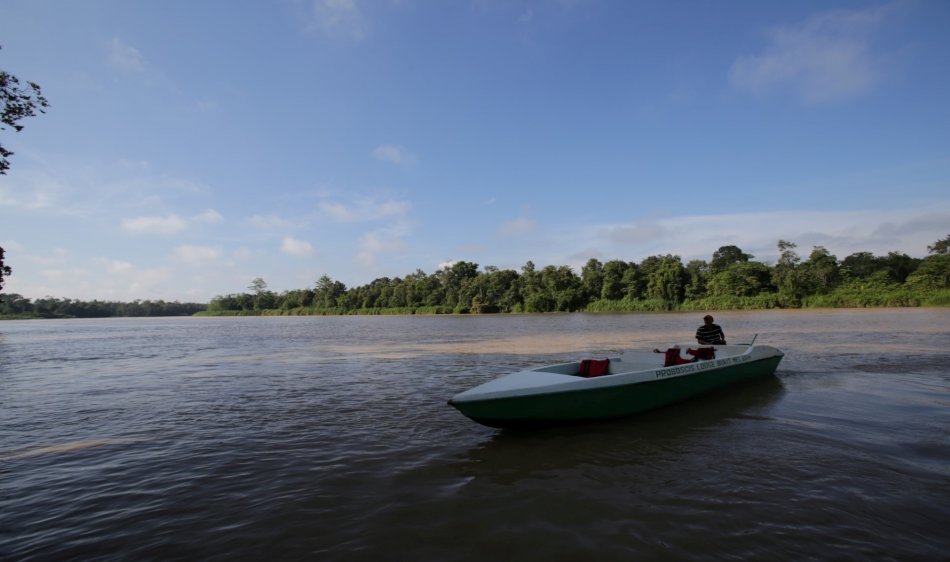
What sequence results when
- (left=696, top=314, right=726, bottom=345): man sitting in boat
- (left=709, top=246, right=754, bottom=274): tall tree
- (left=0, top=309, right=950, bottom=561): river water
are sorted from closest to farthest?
(left=0, top=309, right=950, bottom=561): river water → (left=696, top=314, right=726, bottom=345): man sitting in boat → (left=709, top=246, right=754, bottom=274): tall tree

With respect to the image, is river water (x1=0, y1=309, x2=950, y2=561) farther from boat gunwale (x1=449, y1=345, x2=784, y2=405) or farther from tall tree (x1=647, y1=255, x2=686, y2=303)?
tall tree (x1=647, y1=255, x2=686, y2=303)

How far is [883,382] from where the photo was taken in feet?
38.6

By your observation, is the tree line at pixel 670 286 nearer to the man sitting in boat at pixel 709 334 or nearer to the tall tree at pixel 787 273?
the tall tree at pixel 787 273

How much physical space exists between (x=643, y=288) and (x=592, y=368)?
3380 inches

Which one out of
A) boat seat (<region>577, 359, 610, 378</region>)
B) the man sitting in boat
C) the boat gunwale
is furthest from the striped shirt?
boat seat (<region>577, 359, 610, 378</region>)

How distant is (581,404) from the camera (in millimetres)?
7887

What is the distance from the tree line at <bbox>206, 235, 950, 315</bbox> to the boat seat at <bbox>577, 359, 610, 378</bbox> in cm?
6262

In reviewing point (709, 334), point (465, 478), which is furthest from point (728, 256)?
point (465, 478)

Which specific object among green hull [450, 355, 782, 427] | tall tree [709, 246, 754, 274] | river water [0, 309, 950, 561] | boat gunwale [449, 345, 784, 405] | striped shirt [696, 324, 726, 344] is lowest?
river water [0, 309, 950, 561]

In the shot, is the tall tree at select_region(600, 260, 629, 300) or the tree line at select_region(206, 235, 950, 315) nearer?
the tree line at select_region(206, 235, 950, 315)

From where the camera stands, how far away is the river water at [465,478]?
448cm

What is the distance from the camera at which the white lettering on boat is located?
890cm

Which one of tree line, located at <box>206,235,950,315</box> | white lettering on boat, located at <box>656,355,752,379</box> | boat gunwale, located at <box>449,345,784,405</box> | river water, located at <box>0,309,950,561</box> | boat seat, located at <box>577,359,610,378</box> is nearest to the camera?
river water, located at <box>0,309,950,561</box>

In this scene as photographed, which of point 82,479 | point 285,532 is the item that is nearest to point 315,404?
point 82,479
